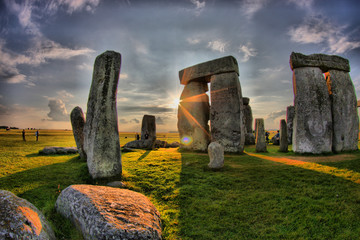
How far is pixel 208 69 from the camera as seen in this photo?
12531mm

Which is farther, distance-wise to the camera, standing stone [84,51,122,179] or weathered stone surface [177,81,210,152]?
weathered stone surface [177,81,210,152]

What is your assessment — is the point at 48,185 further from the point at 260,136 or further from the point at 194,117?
the point at 260,136

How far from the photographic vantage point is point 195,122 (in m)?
13.2

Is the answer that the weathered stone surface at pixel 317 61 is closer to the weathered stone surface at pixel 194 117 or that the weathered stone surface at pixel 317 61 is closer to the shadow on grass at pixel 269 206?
the weathered stone surface at pixel 194 117

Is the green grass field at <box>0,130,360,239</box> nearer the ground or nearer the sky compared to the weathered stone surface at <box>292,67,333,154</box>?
nearer the ground

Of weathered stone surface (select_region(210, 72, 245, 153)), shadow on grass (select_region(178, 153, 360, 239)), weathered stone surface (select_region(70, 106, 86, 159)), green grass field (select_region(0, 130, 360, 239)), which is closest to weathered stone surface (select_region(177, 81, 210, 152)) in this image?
weathered stone surface (select_region(210, 72, 245, 153))

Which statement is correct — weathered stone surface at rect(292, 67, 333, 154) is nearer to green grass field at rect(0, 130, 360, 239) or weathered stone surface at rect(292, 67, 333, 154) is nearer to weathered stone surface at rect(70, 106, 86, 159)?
green grass field at rect(0, 130, 360, 239)

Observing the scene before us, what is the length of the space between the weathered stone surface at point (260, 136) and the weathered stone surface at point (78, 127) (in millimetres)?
10525

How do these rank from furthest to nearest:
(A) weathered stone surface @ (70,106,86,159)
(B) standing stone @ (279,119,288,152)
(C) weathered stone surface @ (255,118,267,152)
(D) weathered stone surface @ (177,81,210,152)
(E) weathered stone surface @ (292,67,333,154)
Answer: (D) weathered stone surface @ (177,81,210,152) → (C) weathered stone surface @ (255,118,267,152) → (B) standing stone @ (279,119,288,152) → (E) weathered stone surface @ (292,67,333,154) → (A) weathered stone surface @ (70,106,86,159)

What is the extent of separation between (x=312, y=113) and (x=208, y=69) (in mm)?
6469

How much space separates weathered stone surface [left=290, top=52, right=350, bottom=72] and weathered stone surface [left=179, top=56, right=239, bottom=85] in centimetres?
314

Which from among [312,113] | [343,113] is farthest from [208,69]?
[343,113]

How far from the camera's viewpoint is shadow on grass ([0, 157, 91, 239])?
3510 millimetres

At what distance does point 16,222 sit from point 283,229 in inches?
170
